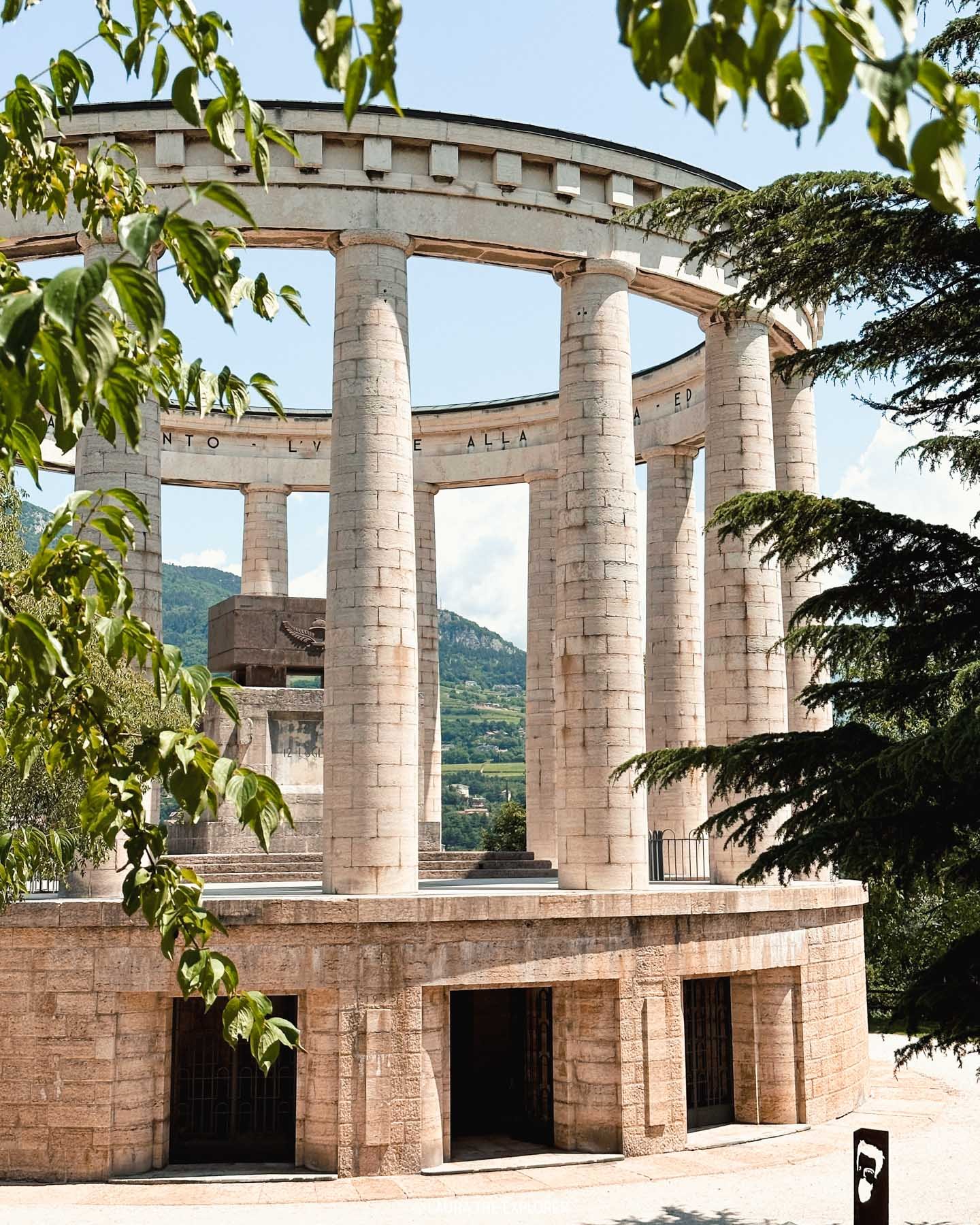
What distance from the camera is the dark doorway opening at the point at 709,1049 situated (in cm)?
2727

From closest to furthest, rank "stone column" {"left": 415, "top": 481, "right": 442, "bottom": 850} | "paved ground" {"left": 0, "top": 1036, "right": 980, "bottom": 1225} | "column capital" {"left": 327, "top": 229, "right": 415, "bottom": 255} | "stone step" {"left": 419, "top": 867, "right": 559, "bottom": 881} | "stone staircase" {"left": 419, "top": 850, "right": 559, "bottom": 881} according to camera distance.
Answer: "paved ground" {"left": 0, "top": 1036, "right": 980, "bottom": 1225} < "column capital" {"left": 327, "top": 229, "right": 415, "bottom": 255} < "stone step" {"left": 419, "top": 867, "right": 559, "bottom": 881} < "stone staircase" {"left": 419, "top": 850, "right": 559, "bottom": 881} < "stone column" {"left": 415, "top": 481, "right": 442, "bottom": 850}

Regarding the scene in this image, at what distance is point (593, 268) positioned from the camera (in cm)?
2822

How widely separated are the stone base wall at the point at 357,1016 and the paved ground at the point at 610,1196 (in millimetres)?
810

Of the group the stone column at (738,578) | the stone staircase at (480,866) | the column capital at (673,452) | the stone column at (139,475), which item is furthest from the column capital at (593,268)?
the stone staircase at (480,866)

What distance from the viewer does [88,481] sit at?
2580 centimetres


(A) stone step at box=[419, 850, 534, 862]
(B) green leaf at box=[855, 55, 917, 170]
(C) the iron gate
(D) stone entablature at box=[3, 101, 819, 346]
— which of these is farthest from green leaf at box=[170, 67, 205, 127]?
(A) stone step at box=[419, 850, 534, 862]

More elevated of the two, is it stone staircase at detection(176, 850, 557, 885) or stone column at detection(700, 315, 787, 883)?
stone column at detection(700, 315, 787, 883)

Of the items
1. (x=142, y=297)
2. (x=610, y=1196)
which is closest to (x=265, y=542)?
(x=610, y=1196)

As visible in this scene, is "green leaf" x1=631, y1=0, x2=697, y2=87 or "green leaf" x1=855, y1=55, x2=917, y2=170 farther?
"green leaf" x1=631, y1=0, x2=697, y2=87

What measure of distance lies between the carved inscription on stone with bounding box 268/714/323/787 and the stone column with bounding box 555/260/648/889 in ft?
38.6

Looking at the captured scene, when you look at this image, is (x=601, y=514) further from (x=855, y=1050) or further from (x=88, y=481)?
(x=855, y=1050)

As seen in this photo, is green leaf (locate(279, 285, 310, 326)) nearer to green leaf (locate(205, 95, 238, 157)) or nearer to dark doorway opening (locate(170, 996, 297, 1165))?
green leaf (locate(205, 95, 238, 157))

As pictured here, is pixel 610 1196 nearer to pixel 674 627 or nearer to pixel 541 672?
pixel 674 627

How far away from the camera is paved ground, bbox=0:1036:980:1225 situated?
2003cm
